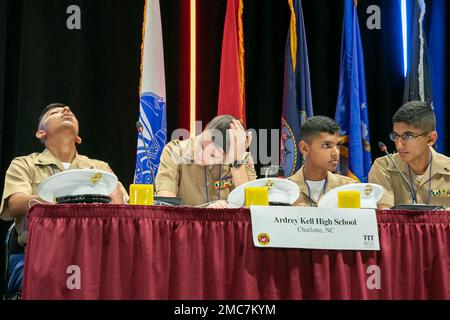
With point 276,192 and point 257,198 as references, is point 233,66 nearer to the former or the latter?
point 276,192

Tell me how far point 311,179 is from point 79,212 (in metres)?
1.74

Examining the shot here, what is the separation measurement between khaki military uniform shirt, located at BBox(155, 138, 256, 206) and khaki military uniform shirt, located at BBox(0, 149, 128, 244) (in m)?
0.26

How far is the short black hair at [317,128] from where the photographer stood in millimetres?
3787

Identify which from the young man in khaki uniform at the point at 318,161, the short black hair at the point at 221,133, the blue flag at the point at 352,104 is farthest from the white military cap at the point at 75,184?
the blue flag at the point at 352,104

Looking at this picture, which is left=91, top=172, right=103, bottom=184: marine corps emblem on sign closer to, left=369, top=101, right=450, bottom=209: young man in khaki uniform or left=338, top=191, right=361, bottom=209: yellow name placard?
left=338, top=191, right=361, bottom=209: yellow name placard

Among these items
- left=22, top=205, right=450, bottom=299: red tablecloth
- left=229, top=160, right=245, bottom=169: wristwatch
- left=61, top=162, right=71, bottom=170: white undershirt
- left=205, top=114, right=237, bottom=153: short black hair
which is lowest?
left=22, top=205, right=450, bottom=299: red tablecloth

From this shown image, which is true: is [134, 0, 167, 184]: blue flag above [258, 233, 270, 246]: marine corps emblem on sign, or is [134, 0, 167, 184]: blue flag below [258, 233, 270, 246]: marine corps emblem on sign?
above

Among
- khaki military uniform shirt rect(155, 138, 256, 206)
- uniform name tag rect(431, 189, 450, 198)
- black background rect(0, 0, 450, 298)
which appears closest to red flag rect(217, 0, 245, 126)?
black background rect(0, 0, 450, 298)

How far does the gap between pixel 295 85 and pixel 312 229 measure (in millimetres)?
2411

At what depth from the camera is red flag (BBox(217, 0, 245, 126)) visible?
4.64 meters

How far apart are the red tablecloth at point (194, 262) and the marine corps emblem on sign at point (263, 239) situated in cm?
3

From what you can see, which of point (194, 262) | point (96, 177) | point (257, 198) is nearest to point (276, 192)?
point (257, 198)

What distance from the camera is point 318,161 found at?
12.4 ft
